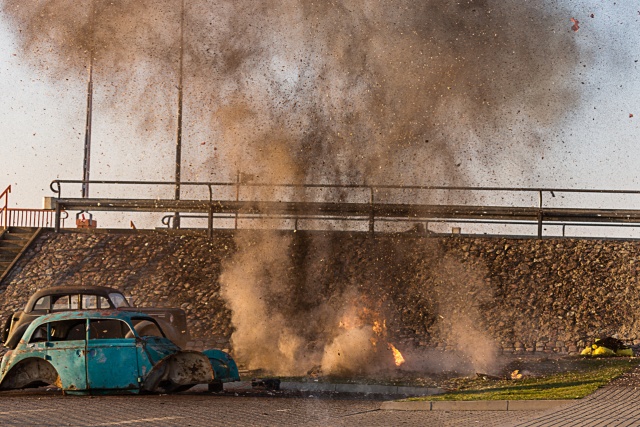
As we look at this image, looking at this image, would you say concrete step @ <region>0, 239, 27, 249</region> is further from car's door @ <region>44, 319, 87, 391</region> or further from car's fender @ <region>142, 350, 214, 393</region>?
car's fender @ <region>142, 350, 214, 393</region>

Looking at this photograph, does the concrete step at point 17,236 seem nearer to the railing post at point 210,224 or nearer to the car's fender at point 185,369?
the railing post at point 210,224

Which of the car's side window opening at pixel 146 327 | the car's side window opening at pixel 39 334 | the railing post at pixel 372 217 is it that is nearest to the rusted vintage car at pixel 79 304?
the car's side window opening at pixel 146 327

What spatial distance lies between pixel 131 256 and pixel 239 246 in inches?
141

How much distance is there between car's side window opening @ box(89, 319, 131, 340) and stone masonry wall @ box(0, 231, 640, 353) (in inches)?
357

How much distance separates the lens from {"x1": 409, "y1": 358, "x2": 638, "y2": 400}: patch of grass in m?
15.1

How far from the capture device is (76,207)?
1292 inches

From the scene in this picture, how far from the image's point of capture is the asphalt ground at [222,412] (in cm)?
1256

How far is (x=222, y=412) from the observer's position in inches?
541

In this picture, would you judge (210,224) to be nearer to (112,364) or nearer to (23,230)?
(23,230)

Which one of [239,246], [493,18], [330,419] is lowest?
[330,419]

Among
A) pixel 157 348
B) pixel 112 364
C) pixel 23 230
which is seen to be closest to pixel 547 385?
pixel 157 348

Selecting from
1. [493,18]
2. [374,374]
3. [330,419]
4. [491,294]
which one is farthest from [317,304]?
[330,419]

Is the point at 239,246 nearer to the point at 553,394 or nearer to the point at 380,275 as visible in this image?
the point at 380,275

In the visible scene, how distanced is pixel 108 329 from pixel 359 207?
13789 millimetres
